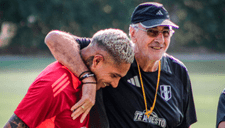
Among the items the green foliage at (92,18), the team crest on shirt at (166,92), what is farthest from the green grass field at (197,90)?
the green foliage at (92,18)

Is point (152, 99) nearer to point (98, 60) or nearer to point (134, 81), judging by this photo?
point (134, 81)

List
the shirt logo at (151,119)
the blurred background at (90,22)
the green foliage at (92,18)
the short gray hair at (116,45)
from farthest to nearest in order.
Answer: the green foliage at (92,18), the blurred background at (90,22), the shirt logo at (151,119), the short gray hair at (116,45)

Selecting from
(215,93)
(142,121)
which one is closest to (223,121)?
(142,121)

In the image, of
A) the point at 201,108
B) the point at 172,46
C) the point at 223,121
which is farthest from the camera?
the point at 172,46

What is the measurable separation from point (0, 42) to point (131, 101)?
28.0 meters

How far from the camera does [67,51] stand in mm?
2900

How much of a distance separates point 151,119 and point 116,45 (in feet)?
3.22

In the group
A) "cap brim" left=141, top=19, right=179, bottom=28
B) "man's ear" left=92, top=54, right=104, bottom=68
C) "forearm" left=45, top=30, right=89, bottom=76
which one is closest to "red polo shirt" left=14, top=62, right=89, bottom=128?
"forearm" left=45, top=30, right=89, bottom=76

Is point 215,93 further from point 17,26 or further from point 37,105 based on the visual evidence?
point 17,26

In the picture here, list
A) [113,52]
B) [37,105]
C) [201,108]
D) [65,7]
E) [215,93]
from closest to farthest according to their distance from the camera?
[37,105]
[113,52]
[201,108]
[215,93]
[65,7]

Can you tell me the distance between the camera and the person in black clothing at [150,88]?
322 centimetres

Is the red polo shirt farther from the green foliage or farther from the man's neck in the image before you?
the green foliage

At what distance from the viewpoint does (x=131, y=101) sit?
10.6 feet

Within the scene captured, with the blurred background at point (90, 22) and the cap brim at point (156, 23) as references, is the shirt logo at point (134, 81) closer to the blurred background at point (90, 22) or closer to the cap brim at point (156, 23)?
the cap brim at point (156, 23)
